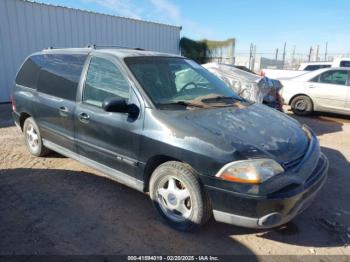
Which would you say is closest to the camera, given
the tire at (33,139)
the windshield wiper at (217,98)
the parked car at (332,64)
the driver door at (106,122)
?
the driver door at (106,122)

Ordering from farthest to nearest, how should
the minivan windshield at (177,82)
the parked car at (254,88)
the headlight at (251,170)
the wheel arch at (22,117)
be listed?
1. the parked car at (254,88)
2. the wheel arch at (22,117)
3. the minivan windshield at (177,82)
4. the headlight at (251,170)

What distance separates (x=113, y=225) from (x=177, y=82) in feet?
6.00

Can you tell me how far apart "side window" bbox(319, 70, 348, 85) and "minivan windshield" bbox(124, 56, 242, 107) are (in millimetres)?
6342

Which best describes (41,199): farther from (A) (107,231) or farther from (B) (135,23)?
(B) (135,23)

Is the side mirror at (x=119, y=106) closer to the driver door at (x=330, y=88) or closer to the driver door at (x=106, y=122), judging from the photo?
the driver door at (x=106, y=122)

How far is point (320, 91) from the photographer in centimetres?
928

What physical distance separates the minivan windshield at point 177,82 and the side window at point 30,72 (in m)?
1.99

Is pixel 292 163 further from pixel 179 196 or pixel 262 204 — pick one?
pixel 179 196

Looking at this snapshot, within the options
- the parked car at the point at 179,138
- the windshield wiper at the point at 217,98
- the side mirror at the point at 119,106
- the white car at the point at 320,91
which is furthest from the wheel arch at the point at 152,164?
the white car at the point at 320,91

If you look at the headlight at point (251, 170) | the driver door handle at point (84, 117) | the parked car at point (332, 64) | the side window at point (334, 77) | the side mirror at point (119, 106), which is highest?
the parked car at point (332, 64)

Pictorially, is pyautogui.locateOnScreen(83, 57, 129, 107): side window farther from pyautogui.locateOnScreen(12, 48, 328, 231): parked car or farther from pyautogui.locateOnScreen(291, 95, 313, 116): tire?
pyautogui.locateOnScreen(291, 95, 313, 116): tire

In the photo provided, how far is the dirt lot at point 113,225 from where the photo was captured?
293 cm

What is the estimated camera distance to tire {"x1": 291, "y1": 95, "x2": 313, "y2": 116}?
9.52 m

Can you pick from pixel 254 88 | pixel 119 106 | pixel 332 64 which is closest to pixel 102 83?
pixel 119 106
